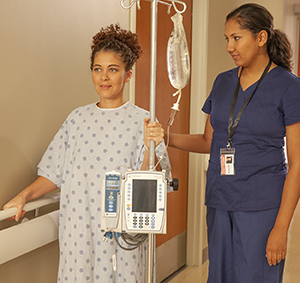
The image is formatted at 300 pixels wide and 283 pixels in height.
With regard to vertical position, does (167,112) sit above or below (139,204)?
above

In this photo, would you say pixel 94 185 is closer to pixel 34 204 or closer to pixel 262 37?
pixel 34 204

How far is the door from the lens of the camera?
2.52 metres

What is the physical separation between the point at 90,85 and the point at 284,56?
3.10ft

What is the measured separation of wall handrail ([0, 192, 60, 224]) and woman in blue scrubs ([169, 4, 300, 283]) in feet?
2.26

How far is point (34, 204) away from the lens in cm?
160

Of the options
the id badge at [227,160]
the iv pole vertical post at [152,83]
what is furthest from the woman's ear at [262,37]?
the iv pole vertical post at [152,83]

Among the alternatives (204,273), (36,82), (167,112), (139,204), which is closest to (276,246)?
(139,204)

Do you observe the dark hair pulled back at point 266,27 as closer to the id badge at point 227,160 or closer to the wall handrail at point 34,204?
the id badge at point 227,160

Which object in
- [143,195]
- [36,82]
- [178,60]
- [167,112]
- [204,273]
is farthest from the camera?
[204,273]

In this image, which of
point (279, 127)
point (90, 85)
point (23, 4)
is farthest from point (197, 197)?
point (23, 4)

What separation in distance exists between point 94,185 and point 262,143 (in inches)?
26.3

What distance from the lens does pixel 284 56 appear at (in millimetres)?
1636

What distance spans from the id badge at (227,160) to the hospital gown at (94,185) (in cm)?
23

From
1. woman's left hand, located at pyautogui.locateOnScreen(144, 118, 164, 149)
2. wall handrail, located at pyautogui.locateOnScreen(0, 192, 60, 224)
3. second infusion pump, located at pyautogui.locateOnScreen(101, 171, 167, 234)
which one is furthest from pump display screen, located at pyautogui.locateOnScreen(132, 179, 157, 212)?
wall handrail, located at pyautogui.locateOnScreen(0, 192, 60, 224)
